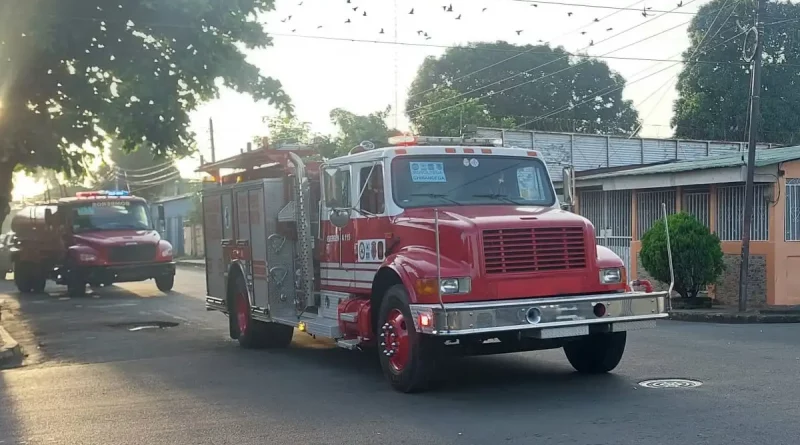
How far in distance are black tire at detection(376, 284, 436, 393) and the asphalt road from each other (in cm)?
17

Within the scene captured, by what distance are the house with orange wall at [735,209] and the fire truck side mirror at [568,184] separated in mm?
8809

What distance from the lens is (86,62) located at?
17.4 m

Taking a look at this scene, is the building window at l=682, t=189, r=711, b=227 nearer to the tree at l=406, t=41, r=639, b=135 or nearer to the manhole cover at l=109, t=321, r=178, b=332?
the manhole cover at l=109, t=321, r=178, b=332

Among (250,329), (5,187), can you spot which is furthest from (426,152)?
(5,187)

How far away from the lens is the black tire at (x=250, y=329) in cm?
1310

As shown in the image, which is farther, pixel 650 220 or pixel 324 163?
pixel 650 220

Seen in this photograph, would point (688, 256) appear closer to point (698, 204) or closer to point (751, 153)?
point (751, 153)

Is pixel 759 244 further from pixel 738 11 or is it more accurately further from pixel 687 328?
pixel 738 11

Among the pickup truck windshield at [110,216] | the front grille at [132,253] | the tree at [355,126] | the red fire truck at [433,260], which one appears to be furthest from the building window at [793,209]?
the tree at [355,126]

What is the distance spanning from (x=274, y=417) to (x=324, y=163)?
12.4 feet

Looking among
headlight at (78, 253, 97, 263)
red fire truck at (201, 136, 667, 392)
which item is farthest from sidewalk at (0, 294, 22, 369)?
headlight at (78, 253, 97, 263)

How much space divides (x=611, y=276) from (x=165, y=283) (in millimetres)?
17684

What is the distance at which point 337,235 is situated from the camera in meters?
10.8

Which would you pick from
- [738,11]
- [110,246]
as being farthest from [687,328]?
[738,11]
